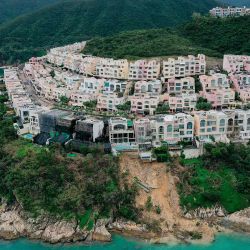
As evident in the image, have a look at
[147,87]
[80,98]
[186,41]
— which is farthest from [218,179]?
[186,41]

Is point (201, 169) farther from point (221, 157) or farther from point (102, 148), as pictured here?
point (102, 148)

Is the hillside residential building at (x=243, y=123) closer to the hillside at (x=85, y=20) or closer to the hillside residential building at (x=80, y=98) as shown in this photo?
the hillside residential building at (x=80, y=98)

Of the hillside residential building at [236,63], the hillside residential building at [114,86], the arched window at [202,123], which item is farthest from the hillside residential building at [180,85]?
the arched window at [202,123]

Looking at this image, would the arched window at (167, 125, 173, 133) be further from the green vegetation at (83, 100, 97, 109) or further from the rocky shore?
the green vegetation at (83, 100, 97, 109)

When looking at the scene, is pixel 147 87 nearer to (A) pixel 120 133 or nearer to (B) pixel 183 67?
(B) pixel 183 67

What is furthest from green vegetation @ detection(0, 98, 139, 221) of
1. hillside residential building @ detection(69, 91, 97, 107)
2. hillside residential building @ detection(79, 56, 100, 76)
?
hillside residential building @ detection(79, 56, 100, 76)
